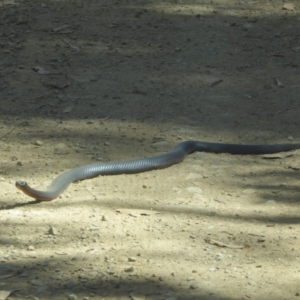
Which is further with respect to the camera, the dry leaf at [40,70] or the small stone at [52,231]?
the dry leaf at [40,70]

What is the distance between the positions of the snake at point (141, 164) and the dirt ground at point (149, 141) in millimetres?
69

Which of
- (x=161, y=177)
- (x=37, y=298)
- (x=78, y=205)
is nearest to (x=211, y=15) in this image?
(x=161, y=177)

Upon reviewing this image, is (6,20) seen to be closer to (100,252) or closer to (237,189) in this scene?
(237,189)

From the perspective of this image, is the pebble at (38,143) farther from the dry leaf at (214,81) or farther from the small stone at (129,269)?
the small stone at (129,269)

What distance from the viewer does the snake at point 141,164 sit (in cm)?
596

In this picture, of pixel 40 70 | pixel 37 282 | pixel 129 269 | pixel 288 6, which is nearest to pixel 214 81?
pixel 40 70

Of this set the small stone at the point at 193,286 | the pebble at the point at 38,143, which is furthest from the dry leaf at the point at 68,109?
the small stone at the point at 193,286

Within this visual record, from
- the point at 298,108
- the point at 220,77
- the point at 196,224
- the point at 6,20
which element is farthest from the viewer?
the point at 6,20

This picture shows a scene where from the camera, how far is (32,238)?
210 inches

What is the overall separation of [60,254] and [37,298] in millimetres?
626

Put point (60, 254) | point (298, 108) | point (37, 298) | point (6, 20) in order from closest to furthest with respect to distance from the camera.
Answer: point (37, 298)
point (60, 254)
point (298, 108)
point (6, 20)

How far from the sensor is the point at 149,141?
7.37 m

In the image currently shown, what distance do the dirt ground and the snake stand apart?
0.07m

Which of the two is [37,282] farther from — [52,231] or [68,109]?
[68,109]
